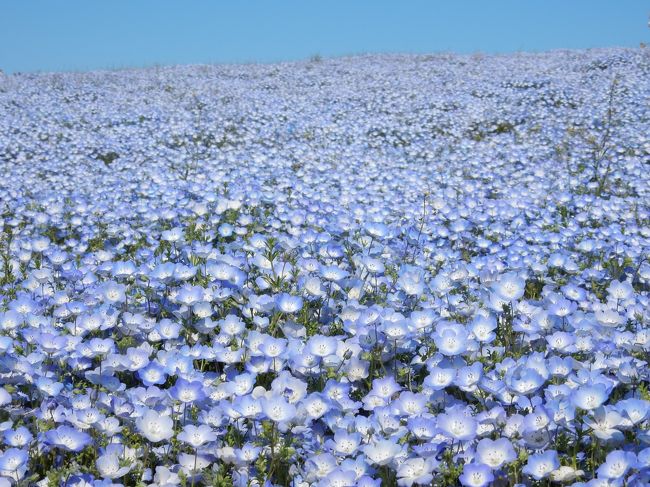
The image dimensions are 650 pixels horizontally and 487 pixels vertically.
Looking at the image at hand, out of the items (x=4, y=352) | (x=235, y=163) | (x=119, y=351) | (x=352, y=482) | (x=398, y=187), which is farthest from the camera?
(x=235, y=163)

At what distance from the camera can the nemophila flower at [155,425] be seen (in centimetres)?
225

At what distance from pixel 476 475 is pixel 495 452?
15cm

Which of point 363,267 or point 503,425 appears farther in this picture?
point 363,267

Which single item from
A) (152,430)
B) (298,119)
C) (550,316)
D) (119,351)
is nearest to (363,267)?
(550,316)

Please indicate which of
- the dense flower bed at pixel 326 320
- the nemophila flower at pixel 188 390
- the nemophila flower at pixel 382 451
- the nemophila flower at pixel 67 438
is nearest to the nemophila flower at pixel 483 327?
the dense flower bed at pixel 326 320

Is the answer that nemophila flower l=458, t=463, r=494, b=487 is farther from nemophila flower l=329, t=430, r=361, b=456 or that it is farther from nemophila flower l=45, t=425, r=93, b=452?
nemophila flower l=45, t=425, r=93, b=452

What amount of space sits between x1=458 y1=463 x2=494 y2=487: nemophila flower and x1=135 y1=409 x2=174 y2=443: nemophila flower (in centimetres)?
100

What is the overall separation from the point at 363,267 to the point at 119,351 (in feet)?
4.54

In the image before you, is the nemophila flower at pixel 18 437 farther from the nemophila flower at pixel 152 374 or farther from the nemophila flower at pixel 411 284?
the nemophila flower at pixel 411 284

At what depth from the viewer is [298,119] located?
1040 centimetres

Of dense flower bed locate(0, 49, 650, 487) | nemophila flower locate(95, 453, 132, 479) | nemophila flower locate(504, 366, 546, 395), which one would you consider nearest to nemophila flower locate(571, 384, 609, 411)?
dense flower bed locate(0, 49, 650, 487)

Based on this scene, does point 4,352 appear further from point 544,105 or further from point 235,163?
point 544,105

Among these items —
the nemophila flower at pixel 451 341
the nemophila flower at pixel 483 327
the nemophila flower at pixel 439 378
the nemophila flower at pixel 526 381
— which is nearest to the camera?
the nemophila flower at pixel 526 381

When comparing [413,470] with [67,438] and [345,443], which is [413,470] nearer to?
[345,443]
